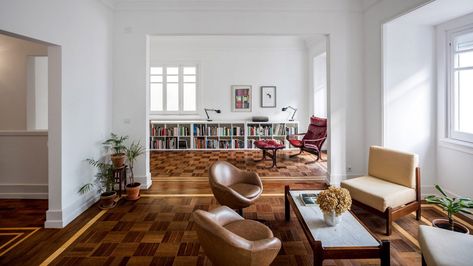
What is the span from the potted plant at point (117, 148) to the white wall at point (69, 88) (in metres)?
0.25

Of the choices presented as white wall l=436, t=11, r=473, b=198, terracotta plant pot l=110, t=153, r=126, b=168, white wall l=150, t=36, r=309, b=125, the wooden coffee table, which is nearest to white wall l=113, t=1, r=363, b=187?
terracotta plant pot l=110, t=153, r=126, b=168

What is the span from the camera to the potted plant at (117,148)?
4227 millimetres

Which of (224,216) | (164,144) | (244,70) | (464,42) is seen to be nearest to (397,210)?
(224,216)

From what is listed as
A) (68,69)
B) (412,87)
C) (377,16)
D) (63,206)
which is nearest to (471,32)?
(412,87)

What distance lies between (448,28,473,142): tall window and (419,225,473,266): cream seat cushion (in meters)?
2.30

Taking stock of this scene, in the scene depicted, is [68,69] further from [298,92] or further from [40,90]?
[298,92]

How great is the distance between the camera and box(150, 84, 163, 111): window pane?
28.8ft

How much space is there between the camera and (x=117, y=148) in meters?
4.41

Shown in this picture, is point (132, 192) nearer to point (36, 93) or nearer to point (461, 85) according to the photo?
point (36, 93)

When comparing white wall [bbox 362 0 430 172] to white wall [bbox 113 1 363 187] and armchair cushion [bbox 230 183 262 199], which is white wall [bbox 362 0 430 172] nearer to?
white wall [bbox 113 1 363 187]

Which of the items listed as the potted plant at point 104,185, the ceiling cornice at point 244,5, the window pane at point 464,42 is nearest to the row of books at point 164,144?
the potted plant at point 104,185

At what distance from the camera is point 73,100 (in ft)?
12.0

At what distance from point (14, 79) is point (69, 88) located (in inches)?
53.5

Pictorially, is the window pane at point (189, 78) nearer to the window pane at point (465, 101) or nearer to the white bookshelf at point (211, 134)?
the white bookshelf at point (211, 134)
